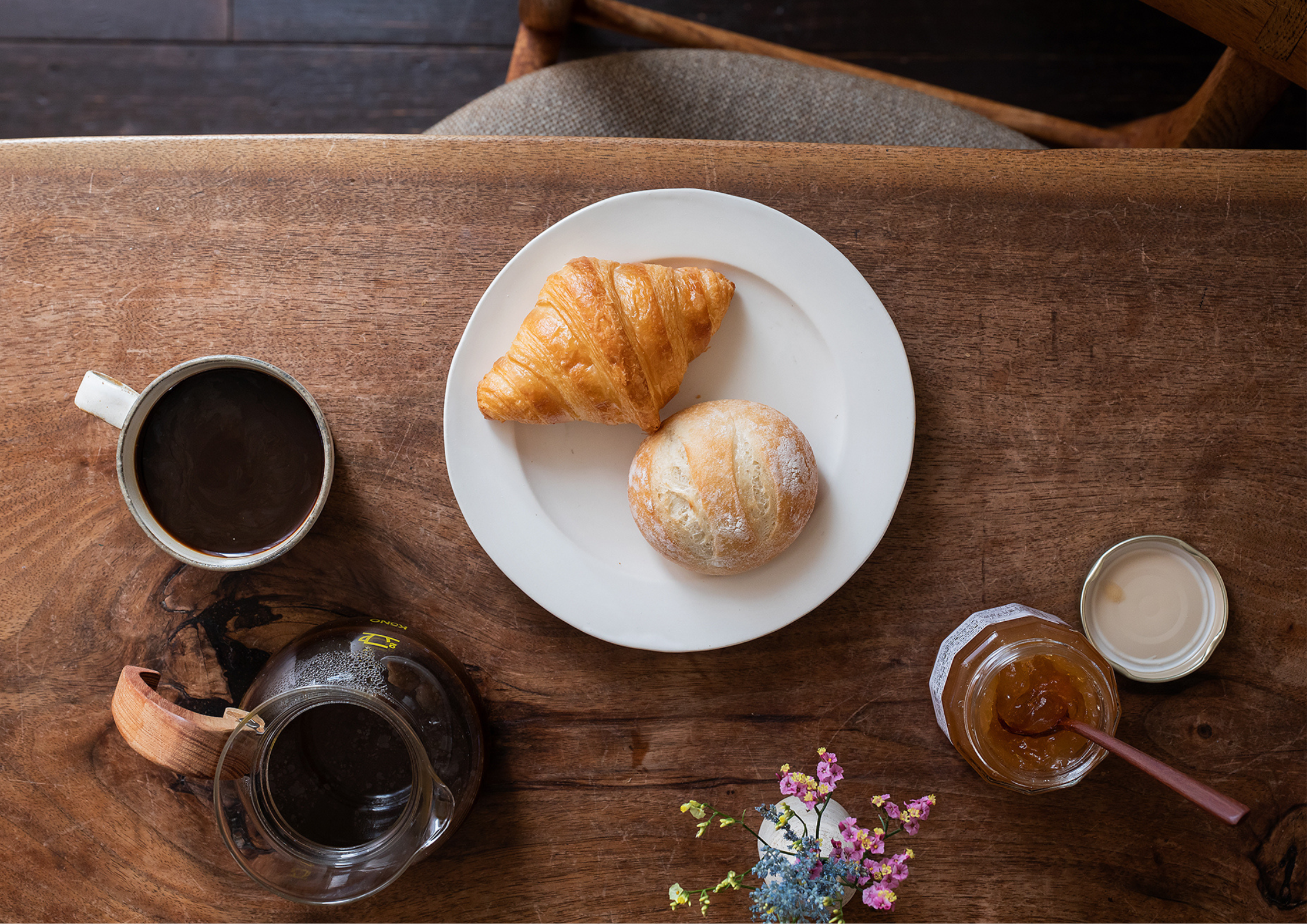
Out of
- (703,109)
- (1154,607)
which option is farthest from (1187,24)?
(1154,607)

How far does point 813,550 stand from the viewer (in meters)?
1.22

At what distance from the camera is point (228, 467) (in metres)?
1.14

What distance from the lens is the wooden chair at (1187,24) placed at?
112cm

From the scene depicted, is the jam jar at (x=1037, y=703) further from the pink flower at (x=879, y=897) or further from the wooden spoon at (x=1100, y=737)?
the pink flower at (x=879, y=897)

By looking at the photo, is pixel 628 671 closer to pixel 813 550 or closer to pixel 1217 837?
pixel 813 550

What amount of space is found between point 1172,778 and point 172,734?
1.26 metres

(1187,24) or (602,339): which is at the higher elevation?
(1187,24)

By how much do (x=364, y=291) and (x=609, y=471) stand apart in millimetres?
485

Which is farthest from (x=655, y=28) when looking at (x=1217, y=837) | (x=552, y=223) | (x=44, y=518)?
(x=1217, y=837)

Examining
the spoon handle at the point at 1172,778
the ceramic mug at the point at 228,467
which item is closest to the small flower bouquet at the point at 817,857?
the spoon handle at the point at 1172,778

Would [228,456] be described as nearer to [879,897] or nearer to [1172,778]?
[879,897]

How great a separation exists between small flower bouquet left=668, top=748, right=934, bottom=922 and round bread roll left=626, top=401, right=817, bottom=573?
12.4 inches

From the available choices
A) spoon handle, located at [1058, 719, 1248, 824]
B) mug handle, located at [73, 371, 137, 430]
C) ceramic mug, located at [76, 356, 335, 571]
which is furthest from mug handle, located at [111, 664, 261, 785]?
spoon handle, located at [1058, 719, 1248, 824]

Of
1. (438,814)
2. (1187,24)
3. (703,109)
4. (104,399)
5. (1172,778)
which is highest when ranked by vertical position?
(1187,24)
